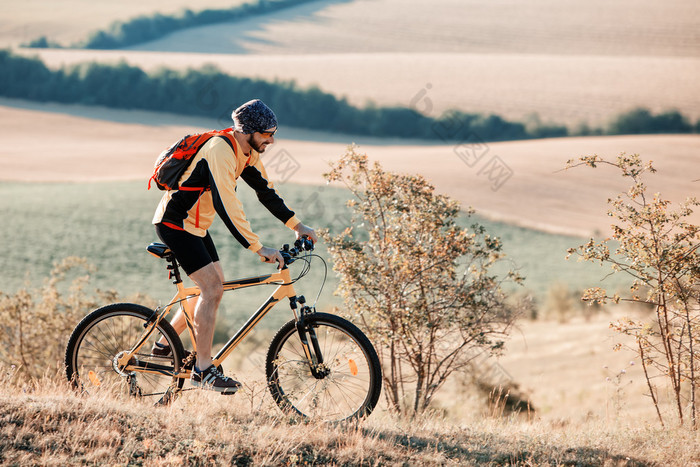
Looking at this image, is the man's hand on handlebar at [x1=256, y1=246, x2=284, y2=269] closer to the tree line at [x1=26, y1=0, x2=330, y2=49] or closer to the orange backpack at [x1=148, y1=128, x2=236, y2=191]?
the orange backpack at [x1=148, y1=128, x2=236, y2=191]

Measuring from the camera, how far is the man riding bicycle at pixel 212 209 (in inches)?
162

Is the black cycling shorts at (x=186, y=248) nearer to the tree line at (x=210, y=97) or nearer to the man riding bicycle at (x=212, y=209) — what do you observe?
the man riding bicycle at (x=212, y=209)

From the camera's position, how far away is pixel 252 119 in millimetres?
4238

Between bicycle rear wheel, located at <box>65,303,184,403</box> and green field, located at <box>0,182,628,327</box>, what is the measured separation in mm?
17985

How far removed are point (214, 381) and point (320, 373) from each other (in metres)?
Result: 0.73

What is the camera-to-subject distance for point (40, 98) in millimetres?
56844

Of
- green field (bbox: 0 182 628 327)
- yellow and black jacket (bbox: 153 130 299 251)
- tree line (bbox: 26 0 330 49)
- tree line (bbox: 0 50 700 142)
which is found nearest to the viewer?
yellow and black jacket (bbox: 153 130 299 251)

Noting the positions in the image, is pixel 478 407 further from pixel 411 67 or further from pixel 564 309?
pixel 411 67

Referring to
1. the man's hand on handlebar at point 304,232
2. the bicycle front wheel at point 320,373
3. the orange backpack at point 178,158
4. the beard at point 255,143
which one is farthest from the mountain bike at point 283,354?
the beard at point 255,143

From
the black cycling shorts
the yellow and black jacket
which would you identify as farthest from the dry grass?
the yellow and black jacket

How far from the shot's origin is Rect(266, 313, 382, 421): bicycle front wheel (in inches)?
178

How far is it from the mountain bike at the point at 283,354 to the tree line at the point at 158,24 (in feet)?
242

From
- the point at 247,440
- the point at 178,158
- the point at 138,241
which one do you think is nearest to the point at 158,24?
the point at 138,241

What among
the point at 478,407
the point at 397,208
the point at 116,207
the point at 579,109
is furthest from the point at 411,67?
the point at 397,208
